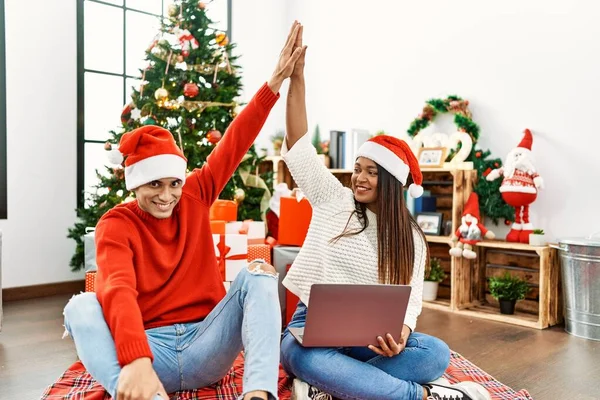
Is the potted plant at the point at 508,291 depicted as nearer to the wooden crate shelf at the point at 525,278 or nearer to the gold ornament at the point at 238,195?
the wooden crate shelf at the point at 525,278

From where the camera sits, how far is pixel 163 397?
1.30 meters

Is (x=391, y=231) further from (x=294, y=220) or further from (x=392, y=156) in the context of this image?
(x=294, y=220)

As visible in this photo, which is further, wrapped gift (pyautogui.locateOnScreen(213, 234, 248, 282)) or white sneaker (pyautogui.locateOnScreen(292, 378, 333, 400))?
wrapped gift (pyautogui.locateOnScreen(213, 234, 248, 282))

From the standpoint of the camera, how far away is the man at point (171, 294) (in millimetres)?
1329

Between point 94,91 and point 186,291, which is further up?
point 94,91

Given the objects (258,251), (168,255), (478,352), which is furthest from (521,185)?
(168,255)

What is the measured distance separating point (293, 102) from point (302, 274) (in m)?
0.54

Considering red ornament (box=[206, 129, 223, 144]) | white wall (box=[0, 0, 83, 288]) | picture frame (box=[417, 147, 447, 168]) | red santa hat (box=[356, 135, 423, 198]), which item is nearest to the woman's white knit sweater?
red santa hat (box=[356, 135, 423, 198])

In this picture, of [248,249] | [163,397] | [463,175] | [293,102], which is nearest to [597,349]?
[463,175]

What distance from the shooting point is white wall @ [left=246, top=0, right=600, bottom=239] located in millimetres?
3207

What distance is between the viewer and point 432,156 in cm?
368

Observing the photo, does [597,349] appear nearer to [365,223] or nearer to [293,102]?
[365,223]

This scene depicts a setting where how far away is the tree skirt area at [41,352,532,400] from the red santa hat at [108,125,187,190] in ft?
1.93

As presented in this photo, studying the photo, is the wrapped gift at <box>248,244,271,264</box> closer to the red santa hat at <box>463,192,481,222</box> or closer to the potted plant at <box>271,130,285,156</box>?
the red santa hat at <box>463,192,481,222</box>
